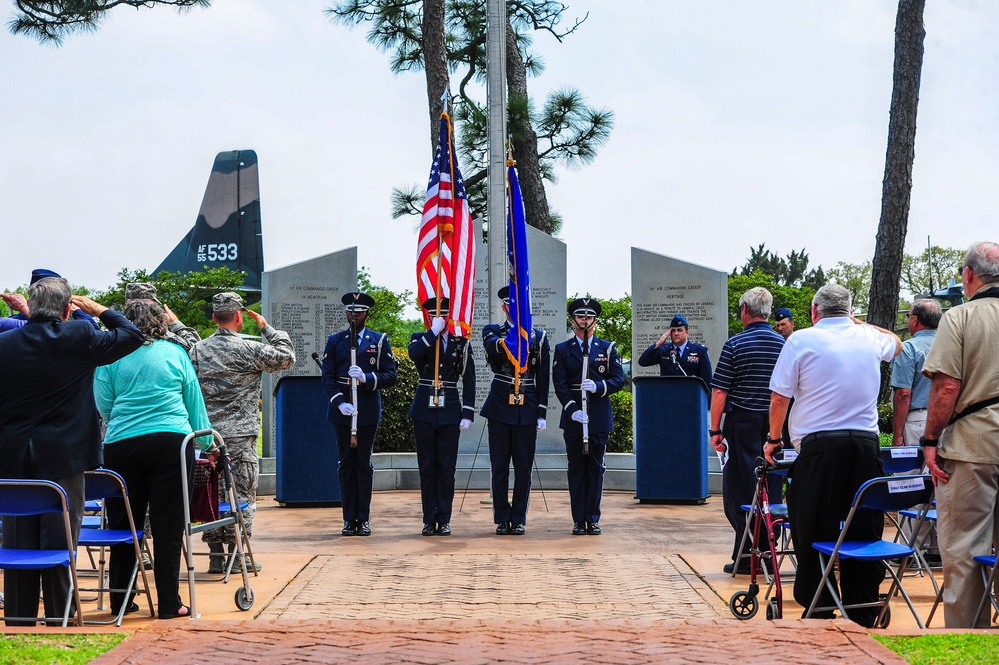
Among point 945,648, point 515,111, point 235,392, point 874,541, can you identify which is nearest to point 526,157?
point 515,111

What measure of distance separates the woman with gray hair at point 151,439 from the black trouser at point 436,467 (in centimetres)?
372

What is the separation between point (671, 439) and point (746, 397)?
4.33 m

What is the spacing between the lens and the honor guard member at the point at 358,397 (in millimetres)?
9914

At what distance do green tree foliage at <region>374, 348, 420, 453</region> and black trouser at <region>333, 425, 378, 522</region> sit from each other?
4682 millimetres

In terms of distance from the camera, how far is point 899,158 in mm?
15203

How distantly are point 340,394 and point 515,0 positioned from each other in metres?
12.6

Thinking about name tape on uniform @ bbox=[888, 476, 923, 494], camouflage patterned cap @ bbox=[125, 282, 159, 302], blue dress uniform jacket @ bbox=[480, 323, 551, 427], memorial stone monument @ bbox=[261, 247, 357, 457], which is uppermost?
memorial stone monument @ bbox=[261, 247, 357, 457]

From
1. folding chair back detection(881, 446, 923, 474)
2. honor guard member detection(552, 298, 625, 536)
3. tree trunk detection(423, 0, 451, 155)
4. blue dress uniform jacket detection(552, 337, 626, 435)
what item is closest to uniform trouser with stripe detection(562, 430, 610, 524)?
honor guard member detection(552, 298, 625, 536)

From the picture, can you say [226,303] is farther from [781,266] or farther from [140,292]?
[781,266]

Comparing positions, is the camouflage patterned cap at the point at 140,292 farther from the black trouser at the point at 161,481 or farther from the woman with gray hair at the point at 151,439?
the black trouser at the point at 161,481

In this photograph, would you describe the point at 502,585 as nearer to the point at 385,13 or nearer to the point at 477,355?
the point at 477,355

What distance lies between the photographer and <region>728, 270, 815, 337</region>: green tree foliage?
1993 inches

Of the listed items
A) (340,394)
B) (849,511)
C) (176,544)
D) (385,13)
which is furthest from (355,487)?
(385,13)

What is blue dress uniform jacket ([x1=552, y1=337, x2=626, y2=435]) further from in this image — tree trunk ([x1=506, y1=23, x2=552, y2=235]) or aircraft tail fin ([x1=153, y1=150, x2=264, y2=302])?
aircraft tail fin ([x1=153, y1=150, x2=264, y2=302])
